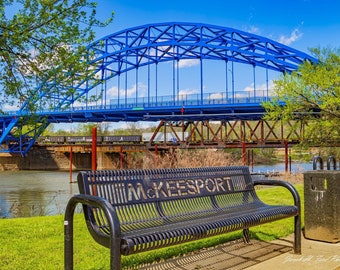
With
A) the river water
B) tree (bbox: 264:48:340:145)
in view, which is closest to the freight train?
the river water

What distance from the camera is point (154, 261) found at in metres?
3.95

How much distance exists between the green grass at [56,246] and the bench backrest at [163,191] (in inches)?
20.4

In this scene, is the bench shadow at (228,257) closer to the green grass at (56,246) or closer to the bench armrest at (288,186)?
the green grass at (56,246)

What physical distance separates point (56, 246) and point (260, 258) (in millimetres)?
2440

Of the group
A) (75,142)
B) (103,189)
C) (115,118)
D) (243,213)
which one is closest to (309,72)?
(243,213)

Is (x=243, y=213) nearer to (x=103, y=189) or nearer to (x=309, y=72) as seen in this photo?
(x=103, y=189)

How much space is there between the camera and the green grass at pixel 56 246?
383cm

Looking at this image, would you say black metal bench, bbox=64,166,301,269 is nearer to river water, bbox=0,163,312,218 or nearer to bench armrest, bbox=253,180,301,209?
bench armrest, bbox=253,180,301,209

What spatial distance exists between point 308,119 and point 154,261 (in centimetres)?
1253

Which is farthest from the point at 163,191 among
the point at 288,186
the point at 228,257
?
the point at 288,186

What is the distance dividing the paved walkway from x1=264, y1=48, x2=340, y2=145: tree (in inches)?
326

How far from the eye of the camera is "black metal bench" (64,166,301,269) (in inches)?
113

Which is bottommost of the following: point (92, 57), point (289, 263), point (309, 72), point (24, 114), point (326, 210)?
point (289, 263)

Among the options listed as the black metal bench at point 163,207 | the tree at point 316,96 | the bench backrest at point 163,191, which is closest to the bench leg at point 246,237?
the black metal bench at point 163,207
